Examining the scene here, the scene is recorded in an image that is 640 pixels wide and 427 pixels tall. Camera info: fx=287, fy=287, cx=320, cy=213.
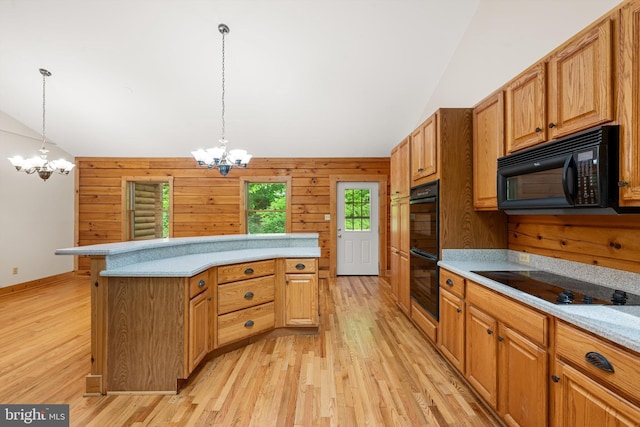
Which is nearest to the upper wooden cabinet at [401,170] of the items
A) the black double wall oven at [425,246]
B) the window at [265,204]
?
the black double wall oven at [425,246]

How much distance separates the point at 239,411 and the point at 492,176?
8.11 feet

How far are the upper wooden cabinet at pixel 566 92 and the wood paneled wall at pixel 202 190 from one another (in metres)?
3.85

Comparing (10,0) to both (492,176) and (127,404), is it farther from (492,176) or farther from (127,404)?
(492,176)

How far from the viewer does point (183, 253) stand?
289 centimetres

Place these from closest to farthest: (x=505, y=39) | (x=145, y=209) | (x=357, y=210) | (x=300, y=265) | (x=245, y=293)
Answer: (x=245, y=293)
(x=505, y=39)
(x=300, y=265)
(x=357, y=210)
(x=145, y=209)

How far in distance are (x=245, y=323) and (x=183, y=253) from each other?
0.94 metres

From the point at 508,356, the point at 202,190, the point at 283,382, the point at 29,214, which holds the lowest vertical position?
the point at 283,382

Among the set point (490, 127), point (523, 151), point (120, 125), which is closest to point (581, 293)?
point (523, 151)

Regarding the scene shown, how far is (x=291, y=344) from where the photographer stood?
9.26 feet

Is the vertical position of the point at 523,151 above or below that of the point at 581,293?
above

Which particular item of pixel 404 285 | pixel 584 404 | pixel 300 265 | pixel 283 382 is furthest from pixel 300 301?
pixel 584 404

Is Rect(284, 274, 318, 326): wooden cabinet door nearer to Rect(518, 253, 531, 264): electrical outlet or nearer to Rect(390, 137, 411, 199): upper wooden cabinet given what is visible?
Rect(390, 137, 411, 199): upper wooden cabinet

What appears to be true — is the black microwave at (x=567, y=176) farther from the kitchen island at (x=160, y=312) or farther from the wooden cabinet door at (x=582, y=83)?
the kitchen island at (x=160, y=312)

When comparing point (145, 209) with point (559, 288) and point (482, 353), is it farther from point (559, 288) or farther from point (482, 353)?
point (559, 288)
